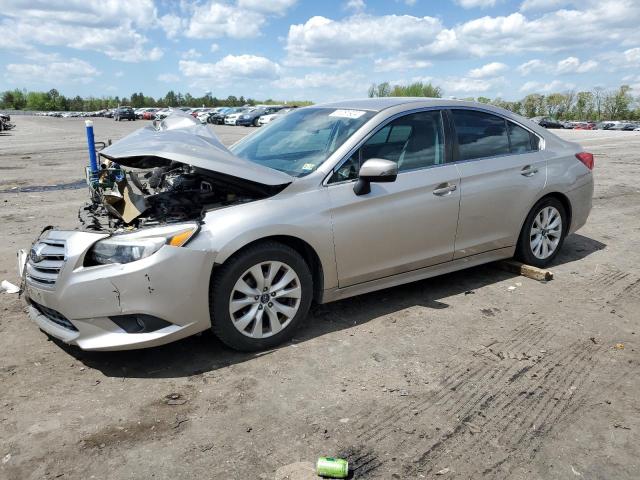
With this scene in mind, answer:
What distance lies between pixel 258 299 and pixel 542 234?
3.24 m

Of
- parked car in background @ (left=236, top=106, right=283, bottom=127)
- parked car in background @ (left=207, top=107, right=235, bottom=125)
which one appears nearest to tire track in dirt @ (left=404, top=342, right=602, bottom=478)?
parked car in background @ (left=236, top=106, right=283, bottom=127)

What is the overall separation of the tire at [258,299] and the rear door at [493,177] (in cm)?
166

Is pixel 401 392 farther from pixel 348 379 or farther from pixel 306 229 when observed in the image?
pixel 306 229

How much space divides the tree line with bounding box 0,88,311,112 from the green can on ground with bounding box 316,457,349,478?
114767mm

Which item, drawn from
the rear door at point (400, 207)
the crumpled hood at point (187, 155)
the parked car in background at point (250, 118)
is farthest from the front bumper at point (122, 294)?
the parked car in background at point (250, 118)

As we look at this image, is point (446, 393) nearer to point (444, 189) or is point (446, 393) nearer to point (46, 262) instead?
point (444, 189)

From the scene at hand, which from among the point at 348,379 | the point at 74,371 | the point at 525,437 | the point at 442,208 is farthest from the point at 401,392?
the point at 74,371

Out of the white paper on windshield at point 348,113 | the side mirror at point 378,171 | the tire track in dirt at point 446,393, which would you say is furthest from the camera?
the white paper on windshield at point 348,113

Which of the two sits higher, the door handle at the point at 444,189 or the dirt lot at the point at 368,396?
the door handle at the point at 444,189

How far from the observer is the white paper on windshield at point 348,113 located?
14.9 ft

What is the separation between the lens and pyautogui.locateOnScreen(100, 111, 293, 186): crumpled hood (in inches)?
144

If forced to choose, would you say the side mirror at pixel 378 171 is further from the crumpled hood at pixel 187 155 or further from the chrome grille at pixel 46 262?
the chrome grille at pixel 46 262

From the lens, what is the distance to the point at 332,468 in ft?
8.41

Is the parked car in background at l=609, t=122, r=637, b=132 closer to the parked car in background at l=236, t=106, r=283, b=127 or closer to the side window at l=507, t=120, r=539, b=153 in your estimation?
the parked car in background at l=236, t=106, r=283, b=127
